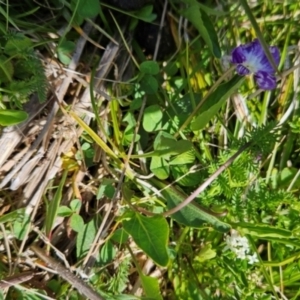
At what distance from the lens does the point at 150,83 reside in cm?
127

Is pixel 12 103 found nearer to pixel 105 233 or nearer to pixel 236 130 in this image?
pixel 105 233

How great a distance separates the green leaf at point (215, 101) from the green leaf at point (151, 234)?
218mm

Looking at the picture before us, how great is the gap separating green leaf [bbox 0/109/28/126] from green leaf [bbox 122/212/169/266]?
313mm

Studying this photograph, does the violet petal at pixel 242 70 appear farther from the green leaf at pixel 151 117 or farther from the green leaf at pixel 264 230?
the green leaf at pixel 264 230

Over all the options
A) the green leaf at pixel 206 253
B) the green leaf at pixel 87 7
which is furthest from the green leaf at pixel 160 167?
the green leaf at pixel 87 7

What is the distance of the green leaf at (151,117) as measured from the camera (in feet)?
4.18

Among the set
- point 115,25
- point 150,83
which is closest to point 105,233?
point 150,83

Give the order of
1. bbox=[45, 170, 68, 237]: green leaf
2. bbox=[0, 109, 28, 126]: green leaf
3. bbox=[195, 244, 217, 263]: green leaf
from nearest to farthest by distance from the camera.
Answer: bbox=[0, 109, 28, 126]: green leaf < bbox=[45, 170, 68, 237]: green leaf < bbox=[195, 244, 217, 263]: green leaf

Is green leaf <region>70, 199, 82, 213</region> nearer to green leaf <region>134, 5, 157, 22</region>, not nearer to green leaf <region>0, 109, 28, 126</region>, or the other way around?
green leaf <region>0, 109, 28, 126</region>

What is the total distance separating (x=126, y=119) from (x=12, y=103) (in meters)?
0.25

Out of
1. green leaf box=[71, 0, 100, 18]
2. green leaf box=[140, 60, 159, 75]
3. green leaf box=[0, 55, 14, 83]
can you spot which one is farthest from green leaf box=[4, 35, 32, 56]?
green leaf box=[140, 60, 159, 75]

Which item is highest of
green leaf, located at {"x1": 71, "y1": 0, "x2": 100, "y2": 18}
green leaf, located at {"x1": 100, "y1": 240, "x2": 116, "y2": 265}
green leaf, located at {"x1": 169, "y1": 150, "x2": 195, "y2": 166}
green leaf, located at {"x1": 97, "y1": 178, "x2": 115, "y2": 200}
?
green leaf, located at {"x1": 71, "y1": 0, "x2": 100, "y2": 18}

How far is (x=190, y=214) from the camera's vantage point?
4.10 feet

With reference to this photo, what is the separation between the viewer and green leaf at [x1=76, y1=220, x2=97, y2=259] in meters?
1.29
